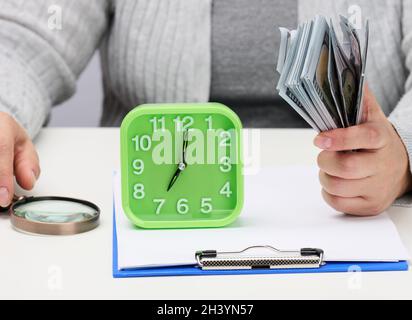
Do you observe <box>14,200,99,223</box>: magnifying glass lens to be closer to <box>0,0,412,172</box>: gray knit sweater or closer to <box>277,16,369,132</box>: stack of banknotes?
<box>277,16,369,132</box>: stack of banknotes

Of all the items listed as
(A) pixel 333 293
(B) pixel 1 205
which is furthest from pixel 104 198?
(A) pixel 333 293

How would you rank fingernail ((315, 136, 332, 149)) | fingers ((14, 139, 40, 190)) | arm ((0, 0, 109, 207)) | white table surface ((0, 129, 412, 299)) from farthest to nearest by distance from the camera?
arm ((0, 0, 109, 207)), fingers ((14, 139, 40, 190)), fingernail ((315, 136, 332, 149)), white table surface ((0, 129, 412, 299))

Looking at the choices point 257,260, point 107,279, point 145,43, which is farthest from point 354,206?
point 145,43

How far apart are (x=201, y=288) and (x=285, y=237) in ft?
0.37

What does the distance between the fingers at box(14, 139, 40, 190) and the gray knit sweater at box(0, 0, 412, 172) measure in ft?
0.89

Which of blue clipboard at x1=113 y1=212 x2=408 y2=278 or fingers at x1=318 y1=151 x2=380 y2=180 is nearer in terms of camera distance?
blue clipboard at x1=113 y1=212 x2=408 y2=278

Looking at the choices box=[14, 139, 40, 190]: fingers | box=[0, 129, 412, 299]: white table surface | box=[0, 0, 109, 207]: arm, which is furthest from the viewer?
box=[0, 0, 109, 207]: arm

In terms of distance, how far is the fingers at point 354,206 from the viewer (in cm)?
81

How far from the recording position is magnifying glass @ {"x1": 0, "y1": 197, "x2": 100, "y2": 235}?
2.59 ft

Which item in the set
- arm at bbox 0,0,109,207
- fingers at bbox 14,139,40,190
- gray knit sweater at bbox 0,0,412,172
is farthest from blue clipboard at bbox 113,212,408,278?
gray knit sweater at bbox 0,0,412,172

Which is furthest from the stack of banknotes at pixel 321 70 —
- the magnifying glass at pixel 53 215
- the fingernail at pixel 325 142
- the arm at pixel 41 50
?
the arm at pixel 41 50

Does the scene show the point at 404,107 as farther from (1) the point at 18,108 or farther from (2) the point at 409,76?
(1) the point at 18,108
